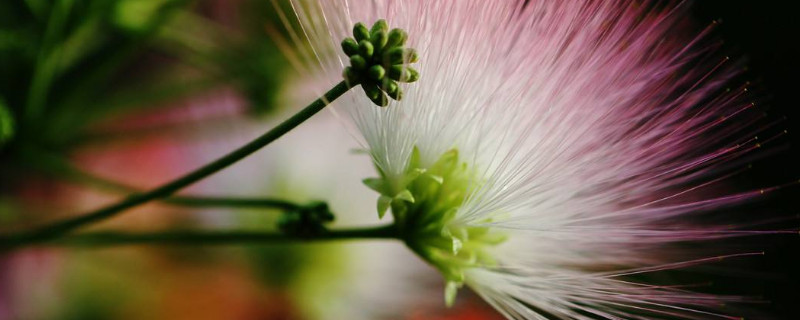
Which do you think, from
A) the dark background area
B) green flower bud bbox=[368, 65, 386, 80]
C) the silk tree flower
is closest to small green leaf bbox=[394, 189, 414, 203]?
the silk tree flower

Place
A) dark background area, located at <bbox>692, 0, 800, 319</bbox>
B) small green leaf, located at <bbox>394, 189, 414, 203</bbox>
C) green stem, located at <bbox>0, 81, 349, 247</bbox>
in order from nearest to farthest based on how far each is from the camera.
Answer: green stem, located at <bbox>0, 81, 349, 247</bbox> < small green leaf, located at <bbox>394, 189, 414, 203</bbox> < dark background area, located at <bbox>692, 0, 800, 319</bbox>

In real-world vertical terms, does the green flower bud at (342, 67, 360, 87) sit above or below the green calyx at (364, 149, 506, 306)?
above

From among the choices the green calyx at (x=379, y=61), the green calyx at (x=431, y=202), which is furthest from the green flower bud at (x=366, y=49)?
the green calyx at (x=431, y=202)

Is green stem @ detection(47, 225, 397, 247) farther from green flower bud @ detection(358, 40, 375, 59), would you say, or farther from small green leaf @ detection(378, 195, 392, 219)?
green flower bud @ detection(358, 40, 375, 59)

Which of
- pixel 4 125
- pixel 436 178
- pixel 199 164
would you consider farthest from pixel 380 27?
pixel 199 164

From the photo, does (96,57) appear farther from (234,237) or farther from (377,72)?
(377,72)

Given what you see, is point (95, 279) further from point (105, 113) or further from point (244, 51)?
point (244, 51)
